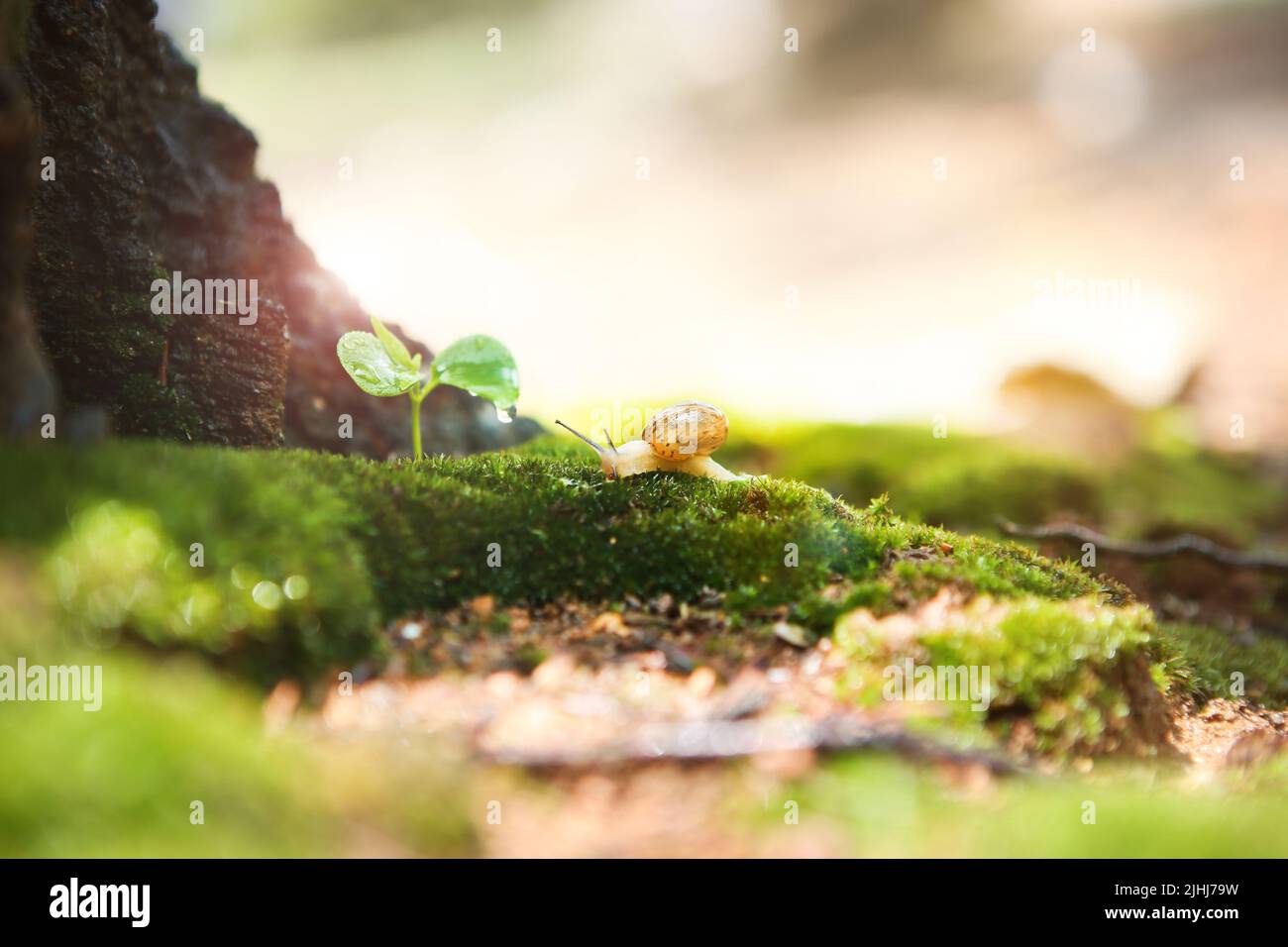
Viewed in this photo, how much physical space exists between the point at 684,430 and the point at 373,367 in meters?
2.17

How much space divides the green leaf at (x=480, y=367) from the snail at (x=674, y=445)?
0.89 m

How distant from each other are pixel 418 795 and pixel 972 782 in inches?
78.9

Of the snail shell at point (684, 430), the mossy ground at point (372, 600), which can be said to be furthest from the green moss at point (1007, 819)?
the snail shell at point (684, 430)

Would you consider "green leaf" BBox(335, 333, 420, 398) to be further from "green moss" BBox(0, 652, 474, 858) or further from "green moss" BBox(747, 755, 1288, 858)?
"green moss" BBox(747, 755, 1288, 858)

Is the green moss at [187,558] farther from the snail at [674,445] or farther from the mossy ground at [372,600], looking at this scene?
the snail at [674,445]

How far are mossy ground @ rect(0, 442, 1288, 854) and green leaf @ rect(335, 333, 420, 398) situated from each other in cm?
81

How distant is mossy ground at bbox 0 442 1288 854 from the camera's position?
2707 millimetres

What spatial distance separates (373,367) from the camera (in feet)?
18.9

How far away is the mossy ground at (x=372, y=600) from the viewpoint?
107 inches

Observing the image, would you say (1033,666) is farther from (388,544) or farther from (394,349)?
(394,349)

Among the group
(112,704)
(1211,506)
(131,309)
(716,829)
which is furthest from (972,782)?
(1211,506)

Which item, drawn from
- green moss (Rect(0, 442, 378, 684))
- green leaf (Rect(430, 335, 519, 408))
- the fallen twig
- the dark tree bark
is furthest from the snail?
the dark tree bark

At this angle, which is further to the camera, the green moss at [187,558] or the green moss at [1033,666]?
the green moss at [1033,666]
